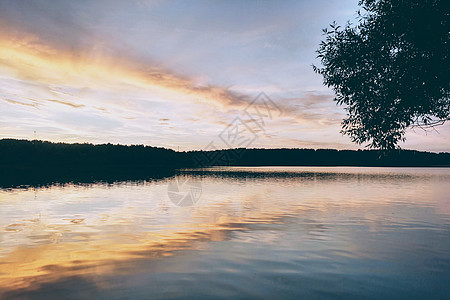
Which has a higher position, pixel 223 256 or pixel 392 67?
pixel 392 67

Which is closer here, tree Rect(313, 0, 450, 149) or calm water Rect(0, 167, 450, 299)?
calm water Rect(0, 167, 450, 299)

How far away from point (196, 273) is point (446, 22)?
58.7 ft

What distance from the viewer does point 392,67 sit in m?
18.9

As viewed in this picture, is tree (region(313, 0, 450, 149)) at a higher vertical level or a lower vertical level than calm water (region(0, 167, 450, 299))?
higher

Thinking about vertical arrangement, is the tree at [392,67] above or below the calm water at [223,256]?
above

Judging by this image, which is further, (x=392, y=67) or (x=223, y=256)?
(x=392, y=67)

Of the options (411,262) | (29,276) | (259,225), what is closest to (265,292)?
(411,262)

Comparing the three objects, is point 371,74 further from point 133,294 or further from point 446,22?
point 133,294

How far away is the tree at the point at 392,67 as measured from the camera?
1731cm

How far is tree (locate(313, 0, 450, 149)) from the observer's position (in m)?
17.3

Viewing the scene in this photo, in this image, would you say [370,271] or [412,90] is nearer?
[370,271]

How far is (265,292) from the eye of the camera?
8.39 m

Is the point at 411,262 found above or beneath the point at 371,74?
beneath

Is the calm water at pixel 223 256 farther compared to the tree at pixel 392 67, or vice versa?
the tree at pixel 392 67
